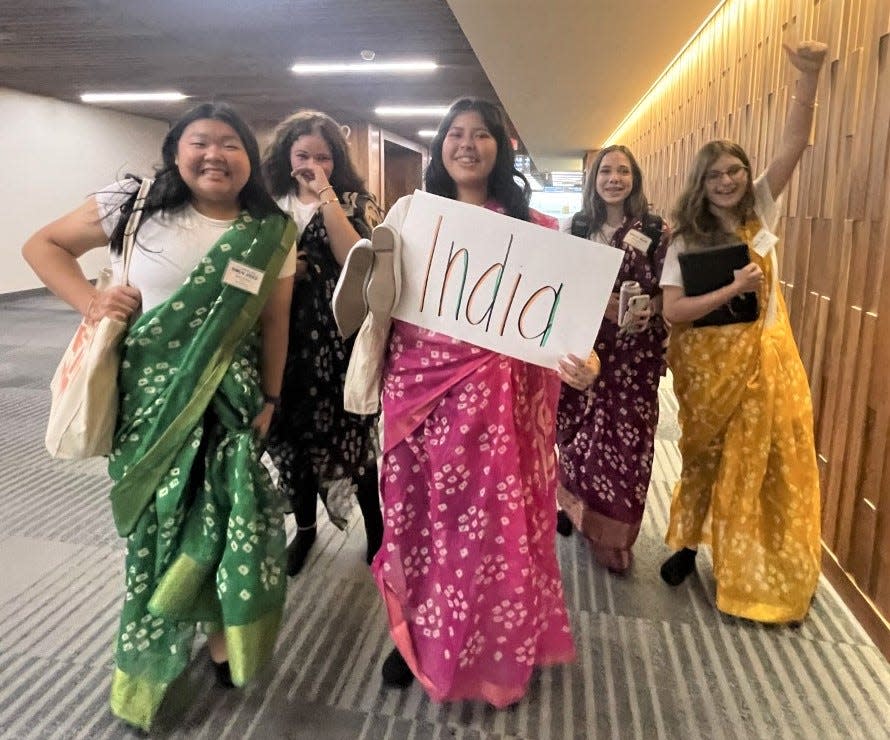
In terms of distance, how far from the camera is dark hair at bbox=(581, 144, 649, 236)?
2.17 m

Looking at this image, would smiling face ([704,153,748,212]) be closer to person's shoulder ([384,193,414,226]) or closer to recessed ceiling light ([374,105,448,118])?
person's shoulder ([384,193,414,226])

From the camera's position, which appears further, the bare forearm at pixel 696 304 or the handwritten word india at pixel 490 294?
the bare forearm at pixel 696 304

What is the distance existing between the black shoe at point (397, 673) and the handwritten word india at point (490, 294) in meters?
0.91

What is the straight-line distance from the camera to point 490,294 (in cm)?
142

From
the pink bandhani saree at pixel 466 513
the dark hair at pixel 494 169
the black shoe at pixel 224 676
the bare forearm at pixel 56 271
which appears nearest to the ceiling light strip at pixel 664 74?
the dark hair at pixel 494 169

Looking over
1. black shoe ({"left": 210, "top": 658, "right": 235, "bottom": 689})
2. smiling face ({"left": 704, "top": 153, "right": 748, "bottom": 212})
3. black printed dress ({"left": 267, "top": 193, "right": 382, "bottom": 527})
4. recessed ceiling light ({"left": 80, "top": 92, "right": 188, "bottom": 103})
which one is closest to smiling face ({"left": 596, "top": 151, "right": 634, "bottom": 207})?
smiling face ({"left": 704, "top": 153, "right": 748, "bottom": 212})

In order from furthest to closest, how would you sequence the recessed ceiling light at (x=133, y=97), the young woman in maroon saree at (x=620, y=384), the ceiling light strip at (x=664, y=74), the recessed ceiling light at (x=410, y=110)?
the recessed ceiling light at (x=410, y=110)
the recessed ceiling light at (x=133, y=97)
the ceiling light strip at (x=664, y=74)
the young woman in maroon saree at (x=620, y=384)

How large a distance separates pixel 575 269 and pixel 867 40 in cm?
151

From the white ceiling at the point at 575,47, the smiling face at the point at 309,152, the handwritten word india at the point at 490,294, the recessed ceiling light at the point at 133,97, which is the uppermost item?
the recessed ceiling light at the point at 133,97

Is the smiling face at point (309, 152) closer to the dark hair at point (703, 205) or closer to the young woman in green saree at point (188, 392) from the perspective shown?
the young woman in green saree at point (188, 392)

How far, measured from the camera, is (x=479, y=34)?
4543 mm

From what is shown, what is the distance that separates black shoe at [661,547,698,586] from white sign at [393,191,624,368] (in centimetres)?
116

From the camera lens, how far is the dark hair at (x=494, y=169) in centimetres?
151

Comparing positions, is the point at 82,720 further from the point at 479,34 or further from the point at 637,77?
the point at 637,77
